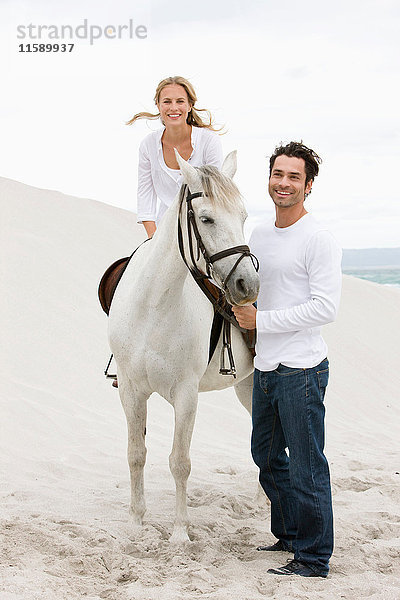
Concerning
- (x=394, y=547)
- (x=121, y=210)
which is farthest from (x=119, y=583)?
(x=121, y=210)

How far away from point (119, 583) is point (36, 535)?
81 cm

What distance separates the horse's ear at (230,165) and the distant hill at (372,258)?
81940mm

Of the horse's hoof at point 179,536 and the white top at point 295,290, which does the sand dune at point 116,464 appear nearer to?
the horse's hoof at point 179,536

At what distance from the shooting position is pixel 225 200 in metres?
3.55

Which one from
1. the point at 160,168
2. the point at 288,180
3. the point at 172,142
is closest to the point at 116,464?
the point at 160,168

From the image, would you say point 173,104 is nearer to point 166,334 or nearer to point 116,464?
point 166,334

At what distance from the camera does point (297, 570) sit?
379 cm

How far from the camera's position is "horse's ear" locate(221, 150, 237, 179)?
12.9 feet

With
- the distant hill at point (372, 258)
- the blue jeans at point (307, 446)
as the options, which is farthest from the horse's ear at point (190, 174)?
the distant hill at point (372, 258)

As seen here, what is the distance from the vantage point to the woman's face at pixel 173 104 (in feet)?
15.2

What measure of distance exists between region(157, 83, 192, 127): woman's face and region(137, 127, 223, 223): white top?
0.17 m

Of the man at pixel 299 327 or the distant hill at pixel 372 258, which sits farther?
the distant hill at pixel 372 258

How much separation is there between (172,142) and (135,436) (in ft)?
6.67

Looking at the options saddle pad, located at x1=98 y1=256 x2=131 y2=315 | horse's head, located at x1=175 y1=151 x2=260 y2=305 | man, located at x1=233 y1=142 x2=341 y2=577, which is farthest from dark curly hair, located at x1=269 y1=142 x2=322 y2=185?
saddle pad, located at x1=98 y1=256 x2=131 y2=315
